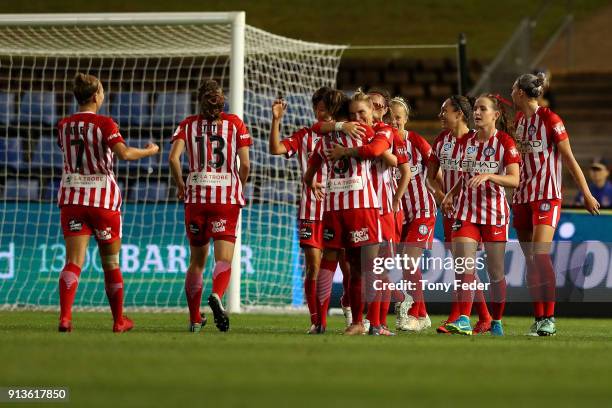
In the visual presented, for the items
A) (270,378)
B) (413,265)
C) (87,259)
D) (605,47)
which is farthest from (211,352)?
(605,47)

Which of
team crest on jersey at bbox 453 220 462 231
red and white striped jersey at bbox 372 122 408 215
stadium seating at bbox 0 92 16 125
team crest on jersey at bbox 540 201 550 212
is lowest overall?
team crest on jersey at bbox 453 220 462 231

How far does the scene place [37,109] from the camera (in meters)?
16.7

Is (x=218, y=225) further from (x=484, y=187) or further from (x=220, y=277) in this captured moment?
(x=484, y=187)

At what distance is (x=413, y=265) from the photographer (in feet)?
30.6

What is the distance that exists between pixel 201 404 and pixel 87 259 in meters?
8.46

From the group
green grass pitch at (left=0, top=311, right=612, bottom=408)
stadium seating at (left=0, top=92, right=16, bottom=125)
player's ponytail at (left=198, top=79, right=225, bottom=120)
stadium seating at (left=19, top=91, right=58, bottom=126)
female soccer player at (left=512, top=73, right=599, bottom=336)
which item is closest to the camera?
green grass pitch at (left=0, top=311, right=612, bottom=408)

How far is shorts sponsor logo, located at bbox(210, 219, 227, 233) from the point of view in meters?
8.33

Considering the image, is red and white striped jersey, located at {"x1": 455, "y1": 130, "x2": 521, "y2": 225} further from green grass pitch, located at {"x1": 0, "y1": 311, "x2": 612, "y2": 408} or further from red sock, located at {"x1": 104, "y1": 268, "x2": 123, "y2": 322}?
red sock, located at {"x1": 104, "y1": 268, "x2": 123, "y2": 322}

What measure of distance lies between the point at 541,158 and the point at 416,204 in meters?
1.14

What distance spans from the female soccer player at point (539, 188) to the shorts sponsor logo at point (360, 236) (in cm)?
139

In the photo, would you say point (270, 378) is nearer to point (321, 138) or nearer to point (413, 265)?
point (321, 138)

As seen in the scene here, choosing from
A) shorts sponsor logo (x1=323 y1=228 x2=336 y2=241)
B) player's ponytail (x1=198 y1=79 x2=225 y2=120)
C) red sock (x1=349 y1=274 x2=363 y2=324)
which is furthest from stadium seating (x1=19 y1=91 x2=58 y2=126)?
red sock (x1=349 y1=274 x2=363 y2=324)

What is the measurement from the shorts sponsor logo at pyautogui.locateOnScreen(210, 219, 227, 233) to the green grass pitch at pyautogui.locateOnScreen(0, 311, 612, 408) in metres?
0.69

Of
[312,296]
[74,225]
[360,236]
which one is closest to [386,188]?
[360,236]
